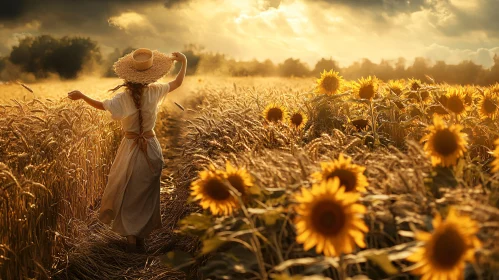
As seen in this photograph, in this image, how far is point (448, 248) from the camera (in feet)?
6.10

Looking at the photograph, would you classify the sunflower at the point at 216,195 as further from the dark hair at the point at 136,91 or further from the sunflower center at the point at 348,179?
the dark hair at the point at 136,91

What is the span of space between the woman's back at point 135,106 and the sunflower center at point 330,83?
1569 mm

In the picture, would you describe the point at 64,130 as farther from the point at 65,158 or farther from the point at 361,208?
the point at 361,208

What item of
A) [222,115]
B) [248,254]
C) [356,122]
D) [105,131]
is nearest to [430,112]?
[356,122]

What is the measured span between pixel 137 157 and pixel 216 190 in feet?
9.76

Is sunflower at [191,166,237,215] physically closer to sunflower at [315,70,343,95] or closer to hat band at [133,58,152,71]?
hat band at [133,58,152,71]

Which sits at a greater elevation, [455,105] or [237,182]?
[455,105]

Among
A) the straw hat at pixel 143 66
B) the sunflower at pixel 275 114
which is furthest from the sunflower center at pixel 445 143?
the straw hat at pixel 143 66

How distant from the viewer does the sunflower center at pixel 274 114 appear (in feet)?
17.7

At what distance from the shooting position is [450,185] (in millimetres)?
2629

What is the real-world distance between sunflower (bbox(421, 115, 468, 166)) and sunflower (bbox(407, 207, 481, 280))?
0.86 meters

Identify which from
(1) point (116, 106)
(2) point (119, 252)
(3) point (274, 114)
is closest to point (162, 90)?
(1) point (116, 106)

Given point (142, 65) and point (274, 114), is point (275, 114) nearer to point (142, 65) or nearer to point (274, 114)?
point (274, 114)

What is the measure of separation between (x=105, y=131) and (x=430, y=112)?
458 centimetres
